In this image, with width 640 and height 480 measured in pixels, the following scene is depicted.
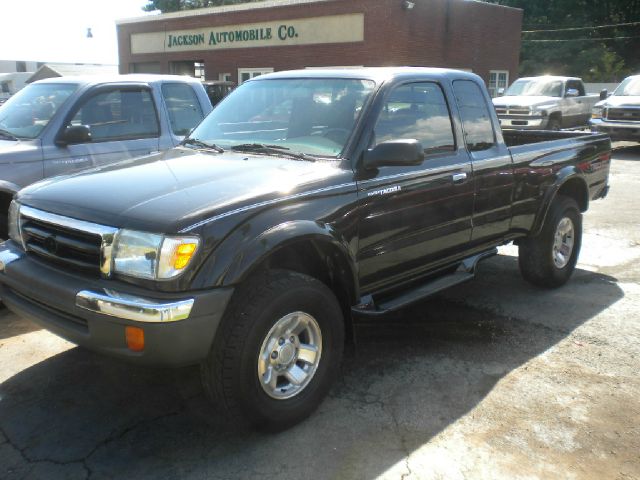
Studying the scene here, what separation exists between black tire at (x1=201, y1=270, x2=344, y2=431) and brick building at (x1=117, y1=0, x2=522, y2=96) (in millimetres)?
21283

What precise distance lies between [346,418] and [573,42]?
47369mm

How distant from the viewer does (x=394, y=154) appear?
11.5 feet

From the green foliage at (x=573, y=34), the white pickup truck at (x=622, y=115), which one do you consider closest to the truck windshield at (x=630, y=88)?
the white pickup truck at (x=622, y=115)

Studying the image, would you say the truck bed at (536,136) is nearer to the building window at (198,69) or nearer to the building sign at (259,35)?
the building sign at (259,35)

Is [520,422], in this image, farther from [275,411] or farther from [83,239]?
[83,239]

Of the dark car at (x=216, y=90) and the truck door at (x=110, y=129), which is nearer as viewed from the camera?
the truck door at (x=110, y=129)

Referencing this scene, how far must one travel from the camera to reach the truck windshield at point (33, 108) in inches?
222

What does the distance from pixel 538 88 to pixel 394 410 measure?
54.5 ft

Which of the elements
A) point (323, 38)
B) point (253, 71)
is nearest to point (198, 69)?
point (253, 71)

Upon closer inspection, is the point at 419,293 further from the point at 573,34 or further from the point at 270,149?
the point at 573,34

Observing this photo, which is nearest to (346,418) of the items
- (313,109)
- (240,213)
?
(240,213)

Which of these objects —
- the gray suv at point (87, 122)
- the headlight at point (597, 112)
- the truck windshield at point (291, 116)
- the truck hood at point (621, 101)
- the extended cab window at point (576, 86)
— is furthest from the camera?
the extended cab window at point (576, 86)

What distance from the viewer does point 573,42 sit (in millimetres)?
44469

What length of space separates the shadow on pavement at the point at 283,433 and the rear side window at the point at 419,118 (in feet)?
4.72
